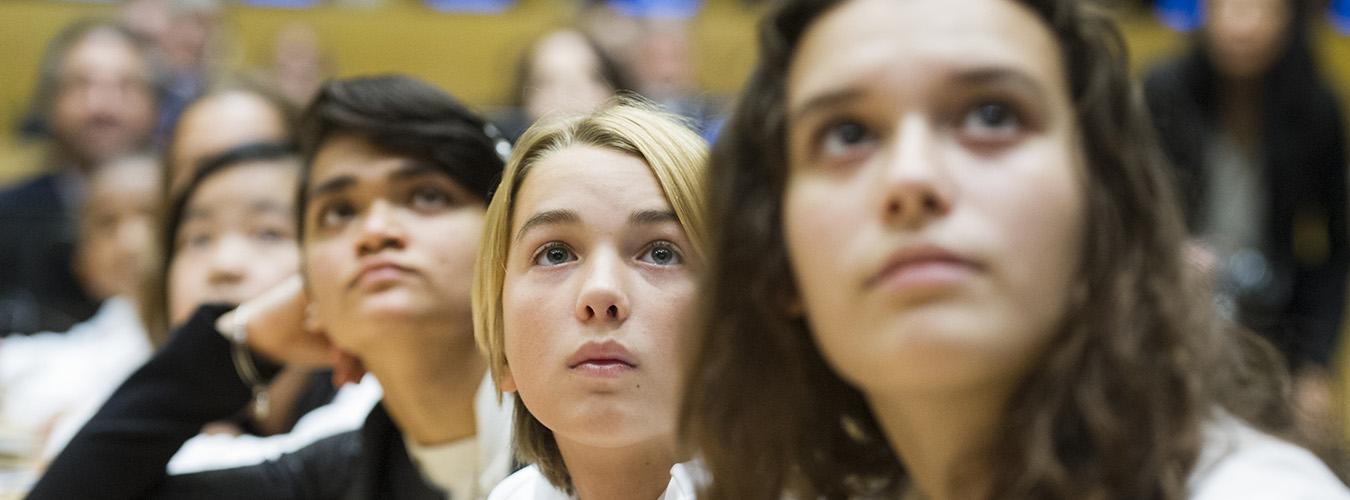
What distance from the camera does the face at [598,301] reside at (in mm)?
1235

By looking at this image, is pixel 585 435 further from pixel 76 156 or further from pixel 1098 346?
pixel 76 156

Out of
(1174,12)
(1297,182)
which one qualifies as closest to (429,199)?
(1297,182)

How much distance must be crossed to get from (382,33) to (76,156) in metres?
2.76

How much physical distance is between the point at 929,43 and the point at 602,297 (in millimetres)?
405

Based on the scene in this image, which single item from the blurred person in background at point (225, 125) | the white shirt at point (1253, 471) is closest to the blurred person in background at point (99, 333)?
the blurred person in background at point (225, 125)

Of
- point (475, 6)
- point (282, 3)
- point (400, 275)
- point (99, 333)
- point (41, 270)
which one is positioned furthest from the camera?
point (475, 6)

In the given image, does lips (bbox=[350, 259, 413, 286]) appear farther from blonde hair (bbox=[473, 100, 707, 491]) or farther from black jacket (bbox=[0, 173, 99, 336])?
black jacket (bbox=[0, 173, 99, 336])

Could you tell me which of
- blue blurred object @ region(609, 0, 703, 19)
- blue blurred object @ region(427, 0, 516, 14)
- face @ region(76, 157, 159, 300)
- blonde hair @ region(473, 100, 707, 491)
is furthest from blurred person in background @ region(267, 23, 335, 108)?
blonde hair @ region(473, 100, 707, 491)

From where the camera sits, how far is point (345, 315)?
161 centimetres

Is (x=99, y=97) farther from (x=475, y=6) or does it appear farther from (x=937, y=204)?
(x=937, y=204)

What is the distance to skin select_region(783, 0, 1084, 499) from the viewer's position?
925 mm

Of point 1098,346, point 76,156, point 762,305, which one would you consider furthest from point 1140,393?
point 76,156

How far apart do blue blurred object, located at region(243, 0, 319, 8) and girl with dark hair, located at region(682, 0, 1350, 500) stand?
610 centimetres

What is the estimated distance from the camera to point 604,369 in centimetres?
123
